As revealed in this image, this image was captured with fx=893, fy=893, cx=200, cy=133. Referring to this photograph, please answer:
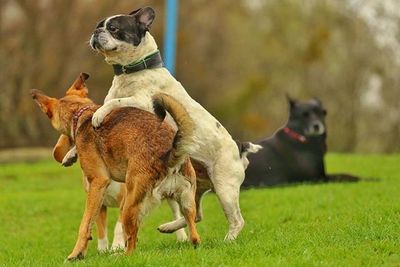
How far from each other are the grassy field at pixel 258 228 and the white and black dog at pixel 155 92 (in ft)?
1.64

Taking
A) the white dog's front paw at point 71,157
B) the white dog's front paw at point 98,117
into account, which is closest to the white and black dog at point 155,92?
the white dog's front paw at point 98,117

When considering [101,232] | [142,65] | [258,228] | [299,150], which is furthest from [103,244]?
[299,150]

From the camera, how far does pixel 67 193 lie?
661 inches

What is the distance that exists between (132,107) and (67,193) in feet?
27.1

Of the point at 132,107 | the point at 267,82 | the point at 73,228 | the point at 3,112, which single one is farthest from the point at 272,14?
the point at 132,107

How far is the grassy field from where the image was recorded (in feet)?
25.4

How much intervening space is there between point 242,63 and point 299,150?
2160cm

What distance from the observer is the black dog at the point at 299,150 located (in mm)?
15742

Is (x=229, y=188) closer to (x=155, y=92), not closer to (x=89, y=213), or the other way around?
(x=155, y=92)

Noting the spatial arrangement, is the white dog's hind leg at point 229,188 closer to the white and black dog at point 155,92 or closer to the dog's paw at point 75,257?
the white and black dog at point 155,92

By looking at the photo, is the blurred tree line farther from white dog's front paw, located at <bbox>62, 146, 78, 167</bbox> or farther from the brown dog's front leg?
the brown dog's front leg

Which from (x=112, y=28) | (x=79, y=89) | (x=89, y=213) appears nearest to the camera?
(x=89, y=213)

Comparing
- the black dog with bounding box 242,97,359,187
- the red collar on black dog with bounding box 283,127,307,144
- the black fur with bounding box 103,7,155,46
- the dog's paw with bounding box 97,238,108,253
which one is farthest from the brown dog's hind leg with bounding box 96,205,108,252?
the red collar on black dog with bounding box 283,127,307,144

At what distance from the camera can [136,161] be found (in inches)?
327
